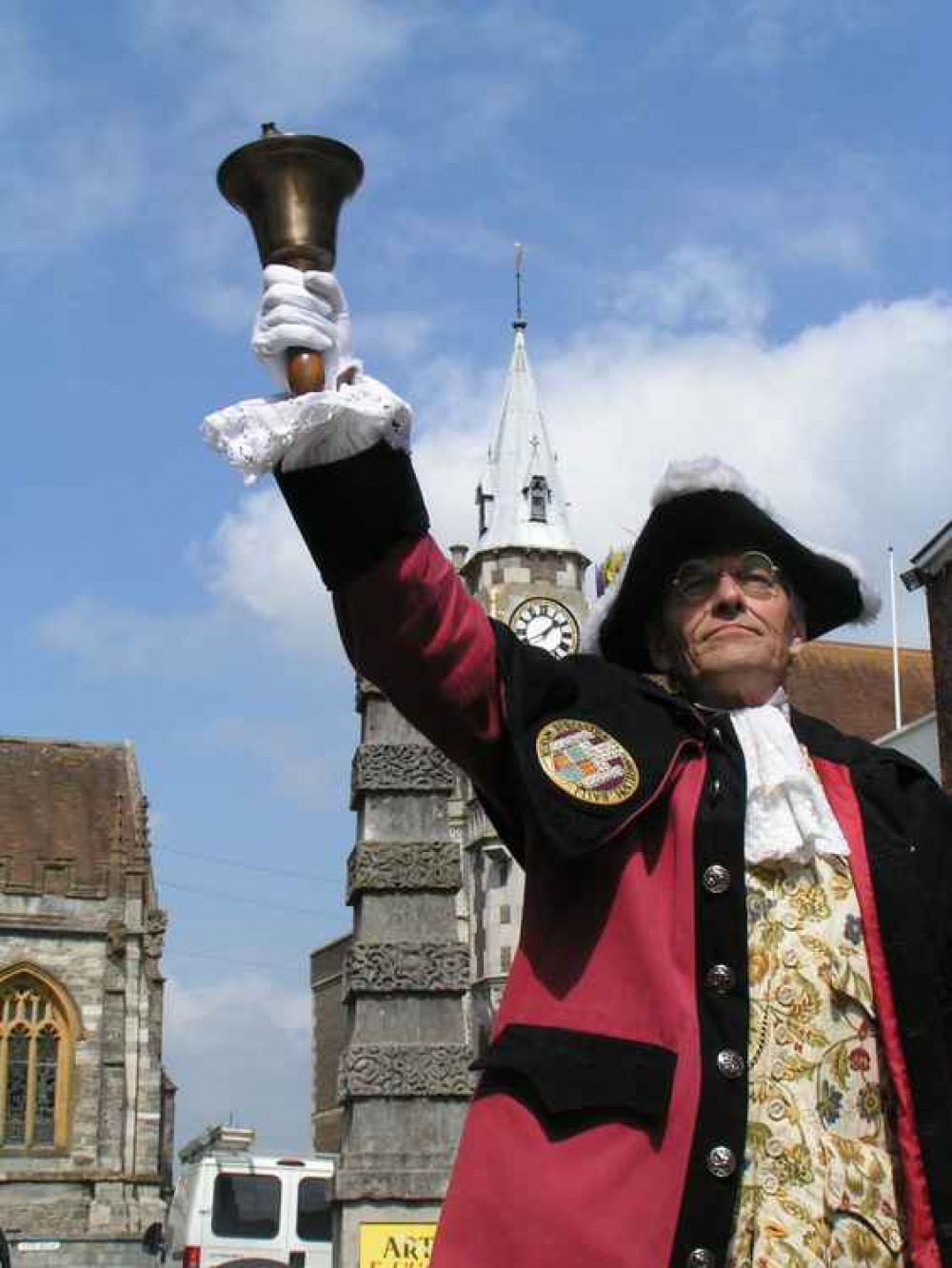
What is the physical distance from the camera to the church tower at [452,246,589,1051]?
33.2 m

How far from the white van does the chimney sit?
30.1 ft

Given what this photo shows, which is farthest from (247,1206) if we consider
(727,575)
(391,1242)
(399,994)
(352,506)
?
(352,506)

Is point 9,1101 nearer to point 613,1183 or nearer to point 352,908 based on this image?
point 352,908

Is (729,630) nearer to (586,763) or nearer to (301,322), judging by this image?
(586,763)

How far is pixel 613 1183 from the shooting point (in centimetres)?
246

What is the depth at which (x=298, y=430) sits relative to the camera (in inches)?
103

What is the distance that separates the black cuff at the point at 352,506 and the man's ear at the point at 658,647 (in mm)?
773

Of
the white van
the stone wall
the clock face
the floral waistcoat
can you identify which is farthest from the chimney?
the stone wall

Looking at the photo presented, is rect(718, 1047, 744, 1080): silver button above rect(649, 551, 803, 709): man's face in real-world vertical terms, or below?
below

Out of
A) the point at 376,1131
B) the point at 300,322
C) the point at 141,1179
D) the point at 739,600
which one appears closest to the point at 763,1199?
the point at 739,600

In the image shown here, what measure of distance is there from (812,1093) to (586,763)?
0.63m

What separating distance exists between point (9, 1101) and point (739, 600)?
1505 inches

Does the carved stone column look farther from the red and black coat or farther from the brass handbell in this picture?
the brass handbell

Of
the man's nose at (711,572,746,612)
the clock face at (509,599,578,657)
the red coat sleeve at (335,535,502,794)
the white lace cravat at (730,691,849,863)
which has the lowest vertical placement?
the white lace cravat at (730,691,849,863)
